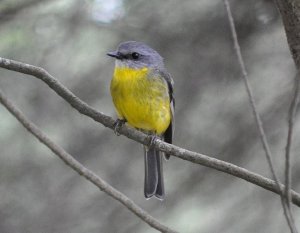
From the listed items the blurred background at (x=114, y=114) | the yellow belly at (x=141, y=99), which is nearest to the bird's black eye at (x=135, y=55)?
the yellow belly at (x=141, y=99)

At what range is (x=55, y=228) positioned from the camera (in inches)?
206

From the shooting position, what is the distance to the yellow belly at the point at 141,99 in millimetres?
4969

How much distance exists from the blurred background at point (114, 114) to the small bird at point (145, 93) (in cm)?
38

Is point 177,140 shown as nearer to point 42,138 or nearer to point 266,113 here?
point 266,113

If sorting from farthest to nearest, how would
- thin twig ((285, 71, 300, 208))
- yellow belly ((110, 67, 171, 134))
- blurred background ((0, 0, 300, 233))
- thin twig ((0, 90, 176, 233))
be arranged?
blurred background ((0, 0, 300, 233)) < yellow belly ((110, 67, 171, 134)) < thin twig ((0, 90, 176, 233)) < thin twig ((285, 71, 300, 208))

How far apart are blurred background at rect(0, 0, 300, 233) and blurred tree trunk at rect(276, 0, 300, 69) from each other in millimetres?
2504

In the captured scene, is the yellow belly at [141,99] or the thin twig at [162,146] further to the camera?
the yellow belly at [141,99]

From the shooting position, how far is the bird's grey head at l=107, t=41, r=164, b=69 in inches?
202

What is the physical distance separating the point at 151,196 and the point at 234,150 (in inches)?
36.2

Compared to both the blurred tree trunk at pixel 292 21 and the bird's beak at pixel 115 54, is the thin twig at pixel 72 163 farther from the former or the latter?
the bird's beak at pixel 115 54

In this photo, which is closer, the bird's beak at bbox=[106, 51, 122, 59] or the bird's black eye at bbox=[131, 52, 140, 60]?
the bird's beak at bbox=[106, 51, 122, 59]

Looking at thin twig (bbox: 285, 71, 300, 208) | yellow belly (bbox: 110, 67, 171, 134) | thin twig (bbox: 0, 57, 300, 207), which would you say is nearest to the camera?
thin twig (bbox: 285, 71, 300, 208)

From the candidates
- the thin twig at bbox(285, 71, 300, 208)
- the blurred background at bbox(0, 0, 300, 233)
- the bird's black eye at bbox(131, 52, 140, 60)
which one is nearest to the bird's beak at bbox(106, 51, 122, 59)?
the bird's black eye at bbox(131, 52, 140, 60)

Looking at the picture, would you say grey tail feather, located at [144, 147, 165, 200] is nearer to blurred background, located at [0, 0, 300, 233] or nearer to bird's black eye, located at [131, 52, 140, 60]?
blurred background, located at [0, 0, 300, 233]
